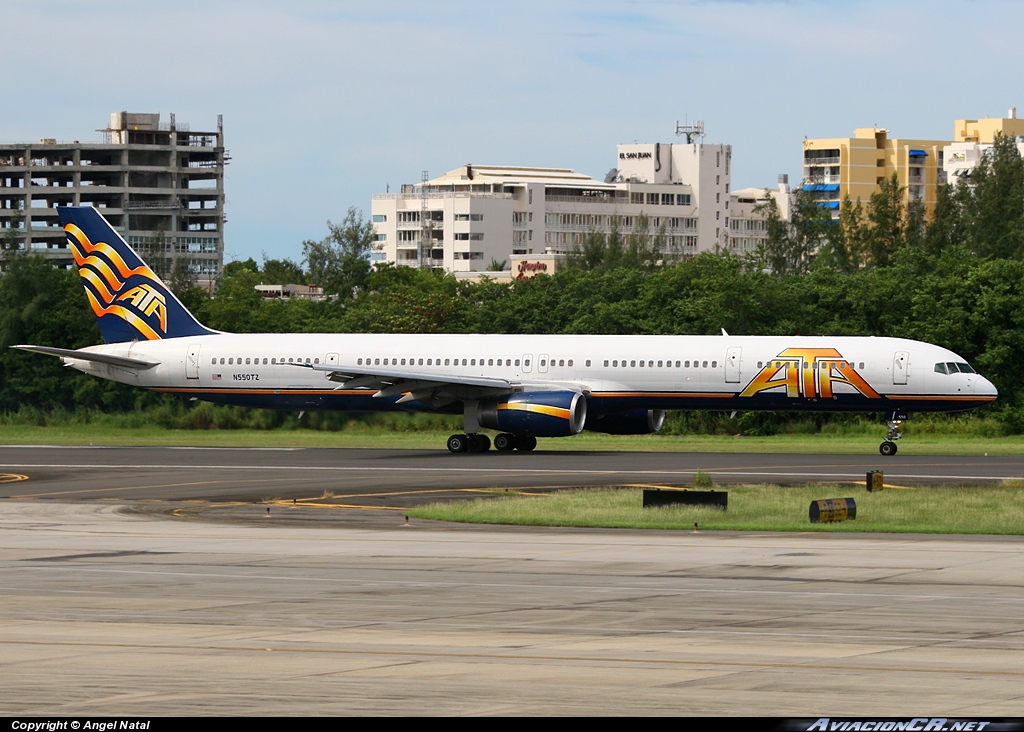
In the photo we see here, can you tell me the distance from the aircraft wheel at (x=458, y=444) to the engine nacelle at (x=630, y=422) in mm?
4240

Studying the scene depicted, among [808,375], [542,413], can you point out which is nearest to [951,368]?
[808,375]

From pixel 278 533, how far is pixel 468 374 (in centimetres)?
2492

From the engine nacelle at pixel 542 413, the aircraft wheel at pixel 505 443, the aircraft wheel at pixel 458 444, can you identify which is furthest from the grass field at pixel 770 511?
the aircraft wheel at pixel 505 443

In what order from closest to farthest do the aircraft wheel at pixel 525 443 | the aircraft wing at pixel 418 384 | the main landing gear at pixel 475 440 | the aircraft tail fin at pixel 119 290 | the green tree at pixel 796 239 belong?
the aircraft wing at pixel 418 384
the main landing gear at pixel 475 440
the aircraft wheel at pixel 525 443
the aircraft tail fin at pixel 119 290
the green tree at pixel 796 239

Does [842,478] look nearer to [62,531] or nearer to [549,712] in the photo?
[62,531]

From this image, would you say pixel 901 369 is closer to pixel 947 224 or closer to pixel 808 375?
pixel 808 375

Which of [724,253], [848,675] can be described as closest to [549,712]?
[848,675]

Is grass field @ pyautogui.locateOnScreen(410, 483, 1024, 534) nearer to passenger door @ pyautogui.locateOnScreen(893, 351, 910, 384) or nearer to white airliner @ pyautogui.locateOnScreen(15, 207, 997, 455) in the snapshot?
passenger door @ pyautogui.locateOnScreen(893, 351, 910, 384)

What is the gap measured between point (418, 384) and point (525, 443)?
4270mm

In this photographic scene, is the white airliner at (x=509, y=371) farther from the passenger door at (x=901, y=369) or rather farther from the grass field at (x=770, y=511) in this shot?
the grass field at (x=770, y=511)

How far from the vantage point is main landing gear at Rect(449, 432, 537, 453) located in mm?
51969

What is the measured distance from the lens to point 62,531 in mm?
28375

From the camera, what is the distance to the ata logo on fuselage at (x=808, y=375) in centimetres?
4881

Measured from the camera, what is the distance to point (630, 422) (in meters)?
51.9
